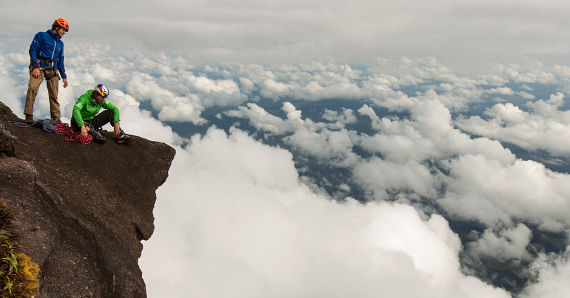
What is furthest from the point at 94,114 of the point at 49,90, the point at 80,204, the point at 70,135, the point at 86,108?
the point at 80,204

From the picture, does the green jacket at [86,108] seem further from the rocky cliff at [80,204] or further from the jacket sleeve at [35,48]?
the jacket sleeve at [35,48]

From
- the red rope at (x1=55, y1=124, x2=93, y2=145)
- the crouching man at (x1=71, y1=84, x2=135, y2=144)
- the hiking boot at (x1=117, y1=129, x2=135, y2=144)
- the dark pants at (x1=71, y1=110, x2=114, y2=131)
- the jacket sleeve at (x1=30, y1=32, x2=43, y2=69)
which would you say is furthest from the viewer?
the hiking boot at (x1=117, y1=129, x2=135, y2=144)

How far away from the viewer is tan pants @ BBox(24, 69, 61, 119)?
17.1m

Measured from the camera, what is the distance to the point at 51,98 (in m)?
18.7

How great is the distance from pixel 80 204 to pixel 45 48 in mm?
10470

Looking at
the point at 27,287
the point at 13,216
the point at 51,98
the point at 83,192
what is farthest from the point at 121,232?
the point at 51,98

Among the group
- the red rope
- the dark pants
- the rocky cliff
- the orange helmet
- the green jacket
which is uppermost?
the orange helmet

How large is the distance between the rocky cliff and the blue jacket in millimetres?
4153

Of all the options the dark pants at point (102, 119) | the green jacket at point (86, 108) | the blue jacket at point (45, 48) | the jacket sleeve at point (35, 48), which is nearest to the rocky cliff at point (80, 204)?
the dark pants at point (102, 119)

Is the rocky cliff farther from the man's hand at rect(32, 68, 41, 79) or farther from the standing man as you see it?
the man's hand at rect(32, 68, 41, 79)

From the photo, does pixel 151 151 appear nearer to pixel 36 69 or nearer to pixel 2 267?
pixel 36 69

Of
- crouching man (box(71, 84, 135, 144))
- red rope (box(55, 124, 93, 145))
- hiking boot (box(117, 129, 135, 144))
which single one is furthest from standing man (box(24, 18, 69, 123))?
hiking boot (box(117, 129, 135, 144))

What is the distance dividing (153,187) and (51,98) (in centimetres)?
893

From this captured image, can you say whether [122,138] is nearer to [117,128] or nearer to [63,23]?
[117,128]
